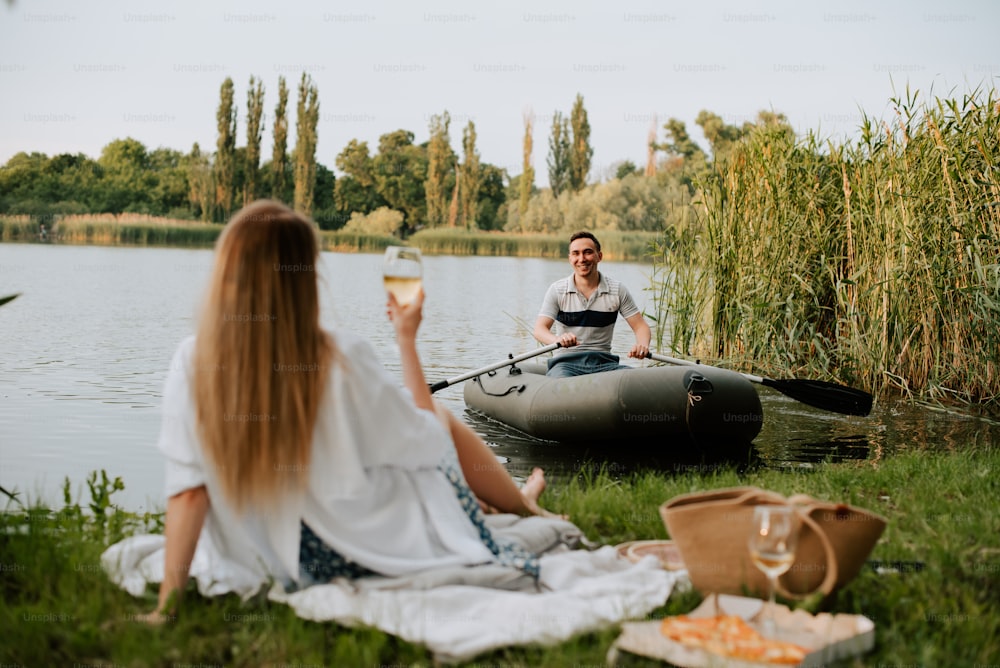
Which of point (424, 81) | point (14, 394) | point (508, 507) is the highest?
point (424, 81)

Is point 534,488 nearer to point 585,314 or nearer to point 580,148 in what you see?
point 585,314

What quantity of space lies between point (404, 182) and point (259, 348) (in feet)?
152

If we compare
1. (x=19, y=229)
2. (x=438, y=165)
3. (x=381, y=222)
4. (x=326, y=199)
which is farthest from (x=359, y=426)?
(x=326, y=199)

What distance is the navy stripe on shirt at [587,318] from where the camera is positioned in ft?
21.2

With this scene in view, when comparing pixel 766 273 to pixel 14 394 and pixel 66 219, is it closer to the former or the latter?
pixel 14 394

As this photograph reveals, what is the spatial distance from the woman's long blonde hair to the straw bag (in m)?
0.97

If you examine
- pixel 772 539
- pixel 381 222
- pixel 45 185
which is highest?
pixel 45 185

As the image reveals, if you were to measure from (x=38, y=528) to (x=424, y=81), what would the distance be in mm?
42491

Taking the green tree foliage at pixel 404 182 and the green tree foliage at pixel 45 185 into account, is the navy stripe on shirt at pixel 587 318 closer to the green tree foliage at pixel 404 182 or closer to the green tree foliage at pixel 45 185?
the green tree foliage at pixel 45 185

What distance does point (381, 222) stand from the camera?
4506 cm

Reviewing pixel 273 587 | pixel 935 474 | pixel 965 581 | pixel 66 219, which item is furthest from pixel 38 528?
pixel 66 219

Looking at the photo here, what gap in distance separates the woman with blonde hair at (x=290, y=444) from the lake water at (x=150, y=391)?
0.47 ft

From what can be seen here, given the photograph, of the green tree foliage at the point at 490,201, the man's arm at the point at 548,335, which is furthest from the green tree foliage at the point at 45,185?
the man's arm at the point at 548,335

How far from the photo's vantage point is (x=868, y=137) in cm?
809
